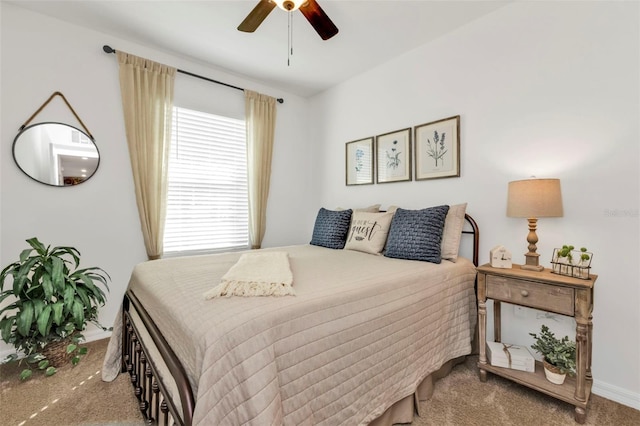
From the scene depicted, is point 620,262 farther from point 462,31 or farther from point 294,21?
point 294,21

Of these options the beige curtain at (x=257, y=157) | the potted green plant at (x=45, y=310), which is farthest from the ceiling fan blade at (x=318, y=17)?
the potted green plant at (x=45, y=310)

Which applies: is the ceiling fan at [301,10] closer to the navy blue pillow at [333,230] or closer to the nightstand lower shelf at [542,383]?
the navy blue pillow at [333,230]

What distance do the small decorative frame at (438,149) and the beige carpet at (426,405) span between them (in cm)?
165

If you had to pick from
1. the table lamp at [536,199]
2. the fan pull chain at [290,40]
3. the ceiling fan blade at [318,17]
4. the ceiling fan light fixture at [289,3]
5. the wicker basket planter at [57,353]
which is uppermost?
the fan pull chain at [290,40]

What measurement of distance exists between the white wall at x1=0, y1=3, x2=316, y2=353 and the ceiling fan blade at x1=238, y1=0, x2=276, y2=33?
1.48 meters

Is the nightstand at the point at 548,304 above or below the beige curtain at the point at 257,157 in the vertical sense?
below

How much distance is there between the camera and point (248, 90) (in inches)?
136

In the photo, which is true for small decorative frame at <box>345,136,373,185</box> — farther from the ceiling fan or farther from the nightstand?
the nightstand

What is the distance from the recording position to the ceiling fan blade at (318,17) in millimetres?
1735

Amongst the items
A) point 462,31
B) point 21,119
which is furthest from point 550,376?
point 21,119

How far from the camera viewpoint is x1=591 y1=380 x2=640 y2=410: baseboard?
1.70 metres

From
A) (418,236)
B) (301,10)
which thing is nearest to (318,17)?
(301,10)

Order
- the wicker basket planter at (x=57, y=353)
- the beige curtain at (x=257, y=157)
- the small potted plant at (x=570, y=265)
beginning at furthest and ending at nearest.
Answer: the beige curtain at (x=257, y=157) < the wicker basket planter at (x=57, y=353) < the small potted plant at (x=570, y=265)

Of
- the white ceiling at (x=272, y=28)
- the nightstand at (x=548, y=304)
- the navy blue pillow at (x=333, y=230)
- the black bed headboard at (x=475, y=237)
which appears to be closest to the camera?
the nightstand at (x=548, y=304)
